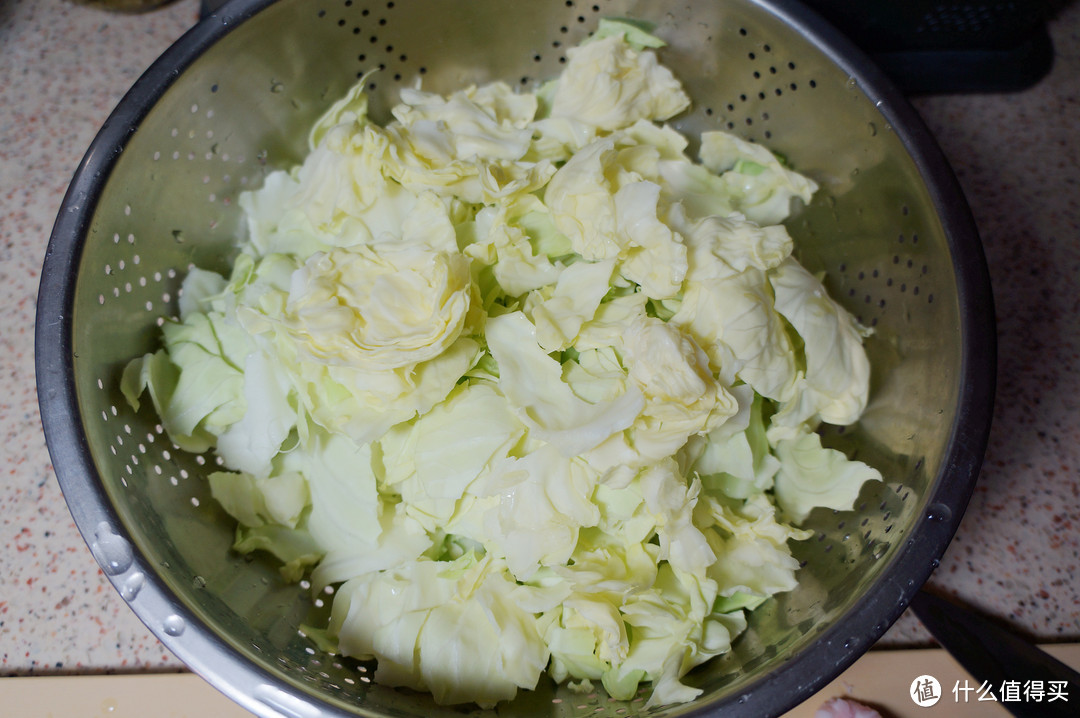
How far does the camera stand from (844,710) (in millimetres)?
831

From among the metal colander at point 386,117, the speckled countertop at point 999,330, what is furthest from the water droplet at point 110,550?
the speckled countertop at point 999,330

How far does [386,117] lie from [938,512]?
2.86 feet

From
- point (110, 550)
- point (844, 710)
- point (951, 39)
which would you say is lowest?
Result: point (844, 710)

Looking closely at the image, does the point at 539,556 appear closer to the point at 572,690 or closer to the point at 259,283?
the point at 572,690

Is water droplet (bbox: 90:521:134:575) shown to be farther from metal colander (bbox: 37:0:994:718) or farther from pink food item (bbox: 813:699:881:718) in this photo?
pink food item (bbox: 813:699:881:718)

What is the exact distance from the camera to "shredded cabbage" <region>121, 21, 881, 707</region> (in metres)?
0.76

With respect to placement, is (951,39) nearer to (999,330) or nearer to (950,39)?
(950,39)

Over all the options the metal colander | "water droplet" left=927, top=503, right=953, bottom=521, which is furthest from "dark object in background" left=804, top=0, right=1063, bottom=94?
"water droplet" left=927, top=503, right=953, bottom=521

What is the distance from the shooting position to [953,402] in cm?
74

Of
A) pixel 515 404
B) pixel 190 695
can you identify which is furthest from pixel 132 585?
pixel 515 404

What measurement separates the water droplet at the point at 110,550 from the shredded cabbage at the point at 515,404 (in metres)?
0.19

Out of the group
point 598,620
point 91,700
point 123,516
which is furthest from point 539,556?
point 91,700

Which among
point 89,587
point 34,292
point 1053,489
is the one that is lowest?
point 1053,489

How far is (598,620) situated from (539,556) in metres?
0.09
